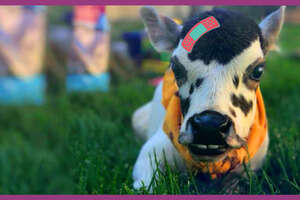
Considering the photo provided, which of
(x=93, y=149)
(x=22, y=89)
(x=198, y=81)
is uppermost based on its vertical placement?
(x=198, y=81)

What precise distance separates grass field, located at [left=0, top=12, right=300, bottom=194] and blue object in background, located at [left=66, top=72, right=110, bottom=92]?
2.8 inches

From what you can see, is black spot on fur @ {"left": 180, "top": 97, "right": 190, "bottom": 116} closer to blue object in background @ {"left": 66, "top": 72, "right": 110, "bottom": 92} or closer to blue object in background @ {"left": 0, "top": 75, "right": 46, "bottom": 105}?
blue object in background @ {"left": 66, "top": 72, "right": 110, "bottom": 92}

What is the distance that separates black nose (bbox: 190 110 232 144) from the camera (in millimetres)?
1206

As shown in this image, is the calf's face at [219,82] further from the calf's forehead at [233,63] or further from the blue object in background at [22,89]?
the blue object in background at [22,89]

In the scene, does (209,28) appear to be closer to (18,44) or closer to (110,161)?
(110,161)

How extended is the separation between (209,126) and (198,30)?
40 cm

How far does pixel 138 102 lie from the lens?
2.71 m

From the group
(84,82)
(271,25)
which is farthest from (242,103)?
(84,82)

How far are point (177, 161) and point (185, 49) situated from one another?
55cm

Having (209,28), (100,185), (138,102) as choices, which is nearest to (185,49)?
(209,28)

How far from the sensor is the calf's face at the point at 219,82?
1.24m

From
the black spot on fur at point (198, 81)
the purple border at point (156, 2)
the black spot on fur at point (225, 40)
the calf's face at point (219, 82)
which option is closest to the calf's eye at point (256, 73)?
the calf's face at point (219, 82)

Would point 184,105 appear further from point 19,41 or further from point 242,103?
point 19,41

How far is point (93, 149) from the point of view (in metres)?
1.94
